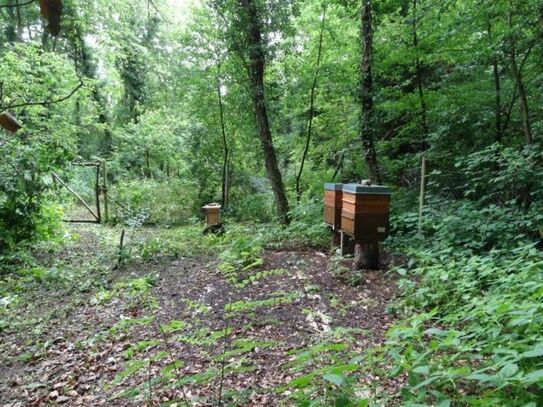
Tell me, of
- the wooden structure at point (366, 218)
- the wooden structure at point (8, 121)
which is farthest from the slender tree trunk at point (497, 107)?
the wooden structure at point (8, 121)

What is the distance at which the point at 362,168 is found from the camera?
29.7ft

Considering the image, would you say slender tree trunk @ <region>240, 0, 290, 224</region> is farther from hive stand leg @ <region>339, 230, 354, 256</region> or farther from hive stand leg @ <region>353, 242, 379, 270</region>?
hive stand leg @ <region>353, 242, 379, 270</region>

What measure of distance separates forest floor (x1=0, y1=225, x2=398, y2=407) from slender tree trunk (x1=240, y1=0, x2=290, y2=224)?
7.65 feet

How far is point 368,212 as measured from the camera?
5.21 m

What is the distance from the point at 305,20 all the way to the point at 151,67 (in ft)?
37.0

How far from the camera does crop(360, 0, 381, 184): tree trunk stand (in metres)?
6.96

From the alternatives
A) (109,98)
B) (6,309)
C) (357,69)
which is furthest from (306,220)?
(109,98)

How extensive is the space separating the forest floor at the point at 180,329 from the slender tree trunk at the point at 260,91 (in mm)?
2333

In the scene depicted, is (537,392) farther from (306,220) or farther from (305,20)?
(305,20)

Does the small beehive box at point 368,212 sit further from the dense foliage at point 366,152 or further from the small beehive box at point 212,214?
the small beehive box at point 212,214

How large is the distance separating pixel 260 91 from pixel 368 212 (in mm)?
4567

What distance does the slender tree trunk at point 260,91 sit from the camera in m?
8.05

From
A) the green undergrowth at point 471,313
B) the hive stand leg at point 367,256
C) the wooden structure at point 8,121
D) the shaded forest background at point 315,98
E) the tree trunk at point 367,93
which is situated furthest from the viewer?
the tree trunk at point 367,93

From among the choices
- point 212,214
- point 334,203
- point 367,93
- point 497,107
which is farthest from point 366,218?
point 212,214
